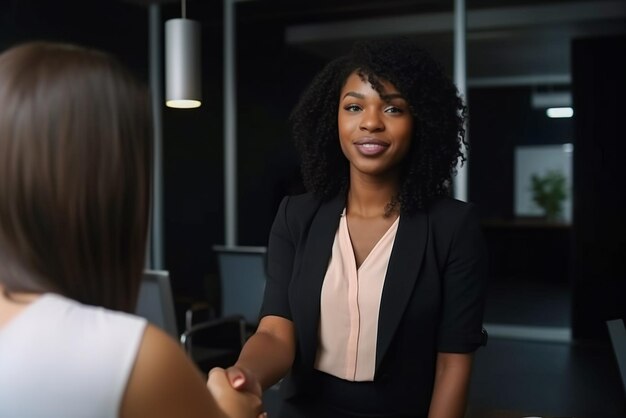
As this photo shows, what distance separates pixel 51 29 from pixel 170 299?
3.88m

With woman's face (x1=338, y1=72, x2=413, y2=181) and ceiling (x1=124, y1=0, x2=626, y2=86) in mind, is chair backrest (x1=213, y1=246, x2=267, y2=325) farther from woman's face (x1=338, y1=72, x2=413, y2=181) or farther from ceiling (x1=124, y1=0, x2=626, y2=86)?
woman's face (x1=338, y1=72, x2=413, y2=181)

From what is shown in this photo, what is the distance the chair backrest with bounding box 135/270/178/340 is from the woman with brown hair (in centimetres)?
152

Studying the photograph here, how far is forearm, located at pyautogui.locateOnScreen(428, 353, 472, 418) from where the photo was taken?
1276 mm

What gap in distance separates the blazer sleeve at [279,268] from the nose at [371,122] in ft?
0.94

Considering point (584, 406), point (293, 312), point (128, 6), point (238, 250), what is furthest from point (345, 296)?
point (128, 6)

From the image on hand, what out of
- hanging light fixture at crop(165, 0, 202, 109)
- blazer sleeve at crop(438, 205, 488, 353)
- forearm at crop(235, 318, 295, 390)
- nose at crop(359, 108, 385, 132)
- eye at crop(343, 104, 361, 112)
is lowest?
forearm at crop(235, 318, 295, 390)

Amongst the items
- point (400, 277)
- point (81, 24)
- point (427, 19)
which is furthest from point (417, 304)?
point (427, 19)

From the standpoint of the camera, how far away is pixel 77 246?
0.70 metres

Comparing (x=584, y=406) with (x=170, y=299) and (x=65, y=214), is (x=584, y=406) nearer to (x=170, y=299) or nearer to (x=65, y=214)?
(x=170, y=299)

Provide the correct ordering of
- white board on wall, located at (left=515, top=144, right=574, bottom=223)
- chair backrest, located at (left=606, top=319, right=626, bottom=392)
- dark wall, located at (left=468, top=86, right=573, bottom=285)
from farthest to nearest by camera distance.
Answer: white board on wall, located at (left=515, top=144, right=574, bottom=223)
dark wall, located at (left=468, top=86, right=573, bottom=285)
chair backrest, located at (left=606, top=319, right=626, bottom=392)

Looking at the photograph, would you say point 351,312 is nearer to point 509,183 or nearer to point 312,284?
point 312,284

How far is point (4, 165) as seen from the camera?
68cm

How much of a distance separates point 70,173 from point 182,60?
3.23 meters

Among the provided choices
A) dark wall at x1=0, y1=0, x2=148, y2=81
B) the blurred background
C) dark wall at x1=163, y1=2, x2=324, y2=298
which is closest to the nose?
dark wall at x1=0, y1=0, x2=148, y2=81
